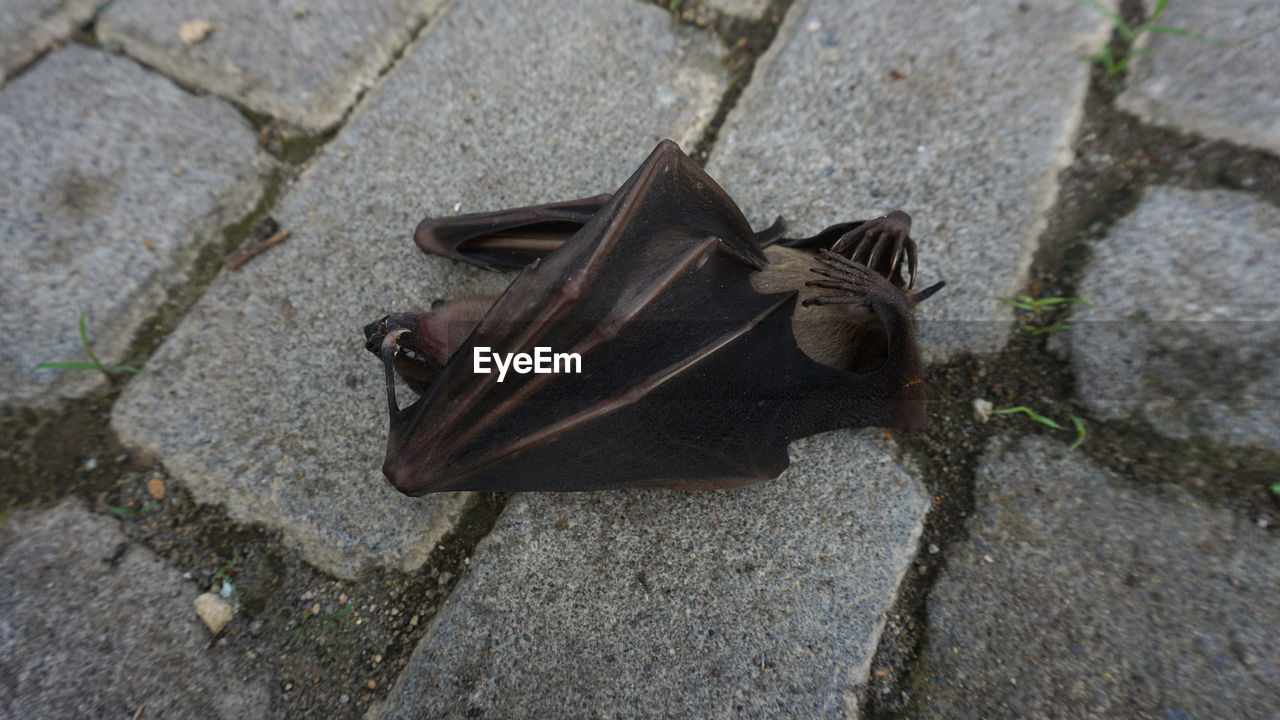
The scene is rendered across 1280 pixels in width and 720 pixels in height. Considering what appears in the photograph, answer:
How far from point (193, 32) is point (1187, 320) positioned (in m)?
2.91

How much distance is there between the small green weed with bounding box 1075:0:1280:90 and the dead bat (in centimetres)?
101

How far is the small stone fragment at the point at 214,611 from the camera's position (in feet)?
5.13

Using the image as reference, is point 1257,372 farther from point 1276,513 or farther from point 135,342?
point 135,342

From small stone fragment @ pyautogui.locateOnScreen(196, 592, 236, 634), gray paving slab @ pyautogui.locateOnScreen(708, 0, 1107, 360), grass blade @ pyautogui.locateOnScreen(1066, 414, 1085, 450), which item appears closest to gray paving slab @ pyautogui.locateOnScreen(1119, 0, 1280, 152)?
gray paving slab @ pyautogui.locateOnScreen(708, 0, 1107, 360)

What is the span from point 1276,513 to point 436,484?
69.9 inches

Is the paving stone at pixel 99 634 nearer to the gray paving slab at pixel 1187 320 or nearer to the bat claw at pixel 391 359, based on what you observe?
the bat claw at pixel 391 359

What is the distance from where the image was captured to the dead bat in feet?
4.50

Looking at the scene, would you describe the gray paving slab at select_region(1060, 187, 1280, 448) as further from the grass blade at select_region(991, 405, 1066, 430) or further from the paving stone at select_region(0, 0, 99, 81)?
the paving stone at select_region(0, 0, 99, 81)

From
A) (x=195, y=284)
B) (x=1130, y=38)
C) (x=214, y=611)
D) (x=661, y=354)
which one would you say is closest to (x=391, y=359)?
(x=661, y=354)

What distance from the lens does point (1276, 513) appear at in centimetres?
142

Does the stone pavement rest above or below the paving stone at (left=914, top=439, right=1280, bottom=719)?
above

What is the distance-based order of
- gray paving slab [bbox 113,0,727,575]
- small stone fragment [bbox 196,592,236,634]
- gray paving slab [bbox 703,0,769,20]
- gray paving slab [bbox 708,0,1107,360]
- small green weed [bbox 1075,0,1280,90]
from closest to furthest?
1. small stone fragment [bbox 196,592,236,634]
2. gray paving slab [bbox 113,0,727,575]
3. gray paving slab [bbox 708,0,1107,360]
4. small green weed [bbox 1075,0,1280,90]
5. gray paving slab [bbox 703,0,769,20]

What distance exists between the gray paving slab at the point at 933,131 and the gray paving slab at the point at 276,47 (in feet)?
3.83

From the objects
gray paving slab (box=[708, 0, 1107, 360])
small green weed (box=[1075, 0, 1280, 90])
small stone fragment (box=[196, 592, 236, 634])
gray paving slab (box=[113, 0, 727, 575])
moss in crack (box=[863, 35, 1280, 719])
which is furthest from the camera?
small green weed (box=[1075, 0, 1280, 90])
